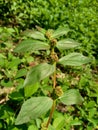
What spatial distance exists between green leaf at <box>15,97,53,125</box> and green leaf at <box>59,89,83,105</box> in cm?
9

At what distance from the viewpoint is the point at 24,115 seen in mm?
1541

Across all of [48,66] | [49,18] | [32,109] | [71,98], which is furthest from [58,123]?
[49,18]

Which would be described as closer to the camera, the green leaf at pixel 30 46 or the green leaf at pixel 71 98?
the green leaf at pixel 30 46

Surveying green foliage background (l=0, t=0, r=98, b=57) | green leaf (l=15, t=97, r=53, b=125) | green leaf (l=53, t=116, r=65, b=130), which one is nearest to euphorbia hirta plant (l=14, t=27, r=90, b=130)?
green leaf (l=15, t=97, r=53, b=125)

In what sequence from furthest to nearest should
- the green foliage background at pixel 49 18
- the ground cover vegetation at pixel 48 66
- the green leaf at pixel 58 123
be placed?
the green foliage background at pixel 49 18 < the green leaf at pixel 58 123 < the ground cover vegetation at pixel 48 66

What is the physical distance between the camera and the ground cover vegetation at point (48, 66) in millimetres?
1558

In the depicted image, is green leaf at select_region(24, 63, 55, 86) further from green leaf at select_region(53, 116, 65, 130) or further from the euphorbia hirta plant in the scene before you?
green leaf at select_region(53, 116, 65, 130)

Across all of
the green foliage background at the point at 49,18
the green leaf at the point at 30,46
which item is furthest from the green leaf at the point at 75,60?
the green foliage background at the point at 49,18

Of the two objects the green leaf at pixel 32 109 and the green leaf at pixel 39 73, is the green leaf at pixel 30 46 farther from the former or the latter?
the green leaf at pixel 32 109

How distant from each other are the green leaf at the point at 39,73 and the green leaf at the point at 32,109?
18cm

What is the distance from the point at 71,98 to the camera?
169 cm

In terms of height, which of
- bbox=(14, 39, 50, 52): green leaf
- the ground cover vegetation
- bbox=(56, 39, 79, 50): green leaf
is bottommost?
the ground cover vegetation

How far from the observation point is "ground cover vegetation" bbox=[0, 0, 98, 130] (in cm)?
156

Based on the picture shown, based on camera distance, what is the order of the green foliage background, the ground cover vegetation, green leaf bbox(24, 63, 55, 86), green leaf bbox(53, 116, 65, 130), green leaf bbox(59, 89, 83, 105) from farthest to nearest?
the green foliage background, green leaf bbox(53, 116, 65, 130), green leaf bbox(59, 89, 83, 105), the ground cover vegetation, green leaf bbox(24, 63, 55, 86)
